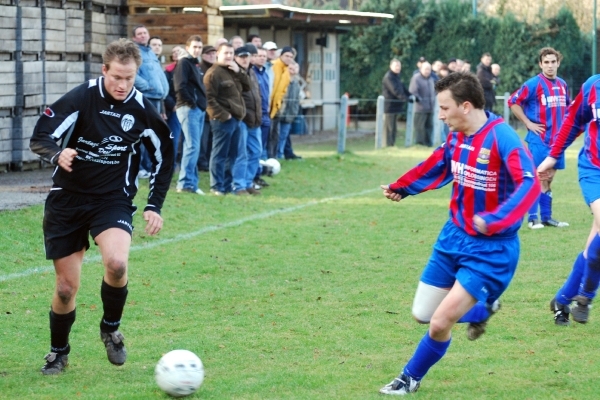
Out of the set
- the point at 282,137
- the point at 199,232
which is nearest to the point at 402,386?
the point at 199,232

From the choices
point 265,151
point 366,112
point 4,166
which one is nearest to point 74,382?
point 4,166

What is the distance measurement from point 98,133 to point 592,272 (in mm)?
3647

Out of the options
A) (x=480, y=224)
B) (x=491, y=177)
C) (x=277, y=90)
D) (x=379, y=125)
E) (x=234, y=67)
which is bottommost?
(x=379, y=125)

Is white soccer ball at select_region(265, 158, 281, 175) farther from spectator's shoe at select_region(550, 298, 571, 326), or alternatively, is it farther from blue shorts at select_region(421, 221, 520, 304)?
blue shorts at select_region(421, 221, 520, 304)

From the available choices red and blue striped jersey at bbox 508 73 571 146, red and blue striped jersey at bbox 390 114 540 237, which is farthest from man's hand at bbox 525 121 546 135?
red and blue striped jersey at bbox 390 114 540 237

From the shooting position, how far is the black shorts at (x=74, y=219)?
235 inches

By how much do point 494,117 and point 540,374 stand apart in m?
1.56

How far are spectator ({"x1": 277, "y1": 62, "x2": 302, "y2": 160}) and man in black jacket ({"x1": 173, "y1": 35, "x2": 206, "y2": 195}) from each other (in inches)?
173

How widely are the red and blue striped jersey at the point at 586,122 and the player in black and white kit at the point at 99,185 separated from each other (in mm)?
3255

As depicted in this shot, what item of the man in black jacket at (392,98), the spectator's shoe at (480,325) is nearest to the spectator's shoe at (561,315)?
the spectator's shoe at (480,325)

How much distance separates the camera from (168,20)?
56.4 feet

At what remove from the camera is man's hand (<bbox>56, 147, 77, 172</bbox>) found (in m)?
5.54

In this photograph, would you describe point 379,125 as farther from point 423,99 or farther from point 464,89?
point 464,89

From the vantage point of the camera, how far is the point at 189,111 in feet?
46.2
